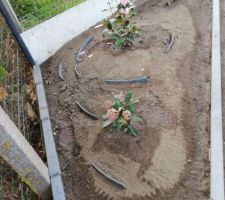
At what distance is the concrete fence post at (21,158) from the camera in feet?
12.7

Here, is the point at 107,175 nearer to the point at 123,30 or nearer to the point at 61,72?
the point at 61,72

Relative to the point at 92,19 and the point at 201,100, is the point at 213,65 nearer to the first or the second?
the point at 201,100

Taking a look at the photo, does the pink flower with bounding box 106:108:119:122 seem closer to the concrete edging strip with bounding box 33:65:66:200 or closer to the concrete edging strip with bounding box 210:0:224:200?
the concrete edging strip with bounding box 33:65:66:200

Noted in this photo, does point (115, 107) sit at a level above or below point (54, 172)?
above

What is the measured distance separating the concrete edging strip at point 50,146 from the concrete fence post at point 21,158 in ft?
0.37

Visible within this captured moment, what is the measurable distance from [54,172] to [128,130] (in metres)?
1.05

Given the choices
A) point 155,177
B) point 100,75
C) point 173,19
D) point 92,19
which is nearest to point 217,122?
point 155,177

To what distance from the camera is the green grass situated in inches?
273

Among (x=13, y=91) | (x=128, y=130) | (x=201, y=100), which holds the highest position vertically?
(x=13, y=91)

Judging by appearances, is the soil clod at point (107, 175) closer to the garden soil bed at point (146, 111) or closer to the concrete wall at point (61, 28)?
the garden soil bed at point (146, 111)

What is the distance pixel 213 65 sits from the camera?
5.86 m

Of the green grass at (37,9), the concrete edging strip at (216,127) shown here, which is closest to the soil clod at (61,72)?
the green grass at (37,9)

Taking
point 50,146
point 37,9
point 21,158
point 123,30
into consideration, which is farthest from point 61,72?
point 21,158

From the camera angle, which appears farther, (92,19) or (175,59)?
(92,19)
